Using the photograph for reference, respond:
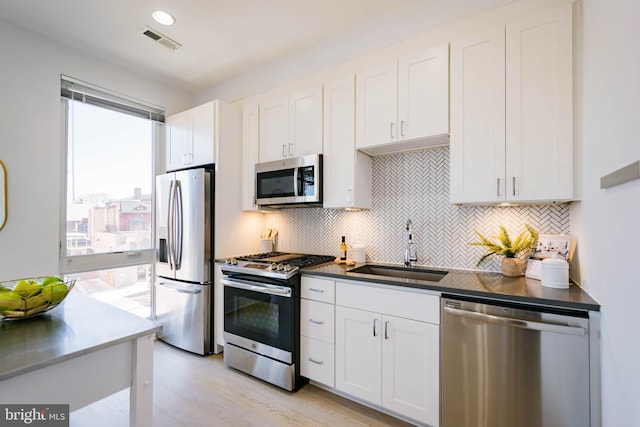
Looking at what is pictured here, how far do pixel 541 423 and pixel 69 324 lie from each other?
7.17 ft

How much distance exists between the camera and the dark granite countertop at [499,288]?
1.38 meters

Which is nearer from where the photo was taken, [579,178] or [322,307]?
[579,178]

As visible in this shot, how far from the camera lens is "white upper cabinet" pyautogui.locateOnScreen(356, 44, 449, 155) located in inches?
78.7

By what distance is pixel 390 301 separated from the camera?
1882mm

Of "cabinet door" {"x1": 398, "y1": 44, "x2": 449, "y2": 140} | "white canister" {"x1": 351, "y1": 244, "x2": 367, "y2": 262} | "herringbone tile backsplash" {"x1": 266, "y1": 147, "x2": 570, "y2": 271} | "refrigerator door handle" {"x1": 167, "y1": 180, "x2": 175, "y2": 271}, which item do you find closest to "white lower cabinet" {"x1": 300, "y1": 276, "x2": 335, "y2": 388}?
"white canister" {"x1": 351, "y1": 244, "x2": 367, "y2": 262}

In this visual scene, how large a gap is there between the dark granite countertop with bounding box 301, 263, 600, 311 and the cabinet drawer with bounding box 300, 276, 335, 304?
0.06 meters

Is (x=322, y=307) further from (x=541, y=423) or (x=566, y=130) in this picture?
(x=566, y=130)

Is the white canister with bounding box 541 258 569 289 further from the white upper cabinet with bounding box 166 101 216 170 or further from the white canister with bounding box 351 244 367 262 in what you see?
the white upper cabinet with bounding box 166 101 216 170

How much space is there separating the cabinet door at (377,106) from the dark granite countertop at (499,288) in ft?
3.43

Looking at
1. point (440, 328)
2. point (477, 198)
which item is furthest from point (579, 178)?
point (440, 328)

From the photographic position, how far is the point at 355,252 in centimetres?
261

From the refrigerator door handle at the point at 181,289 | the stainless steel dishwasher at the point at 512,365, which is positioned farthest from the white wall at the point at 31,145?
the stainless steel dishwasher at the point at 512,365

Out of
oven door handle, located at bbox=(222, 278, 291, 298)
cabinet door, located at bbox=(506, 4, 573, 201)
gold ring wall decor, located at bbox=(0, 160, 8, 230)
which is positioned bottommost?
oven door handle, located at bbox=(222, 278, 291, 298)

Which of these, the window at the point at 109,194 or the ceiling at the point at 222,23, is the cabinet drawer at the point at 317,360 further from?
the ceiling at the point at 222,23
